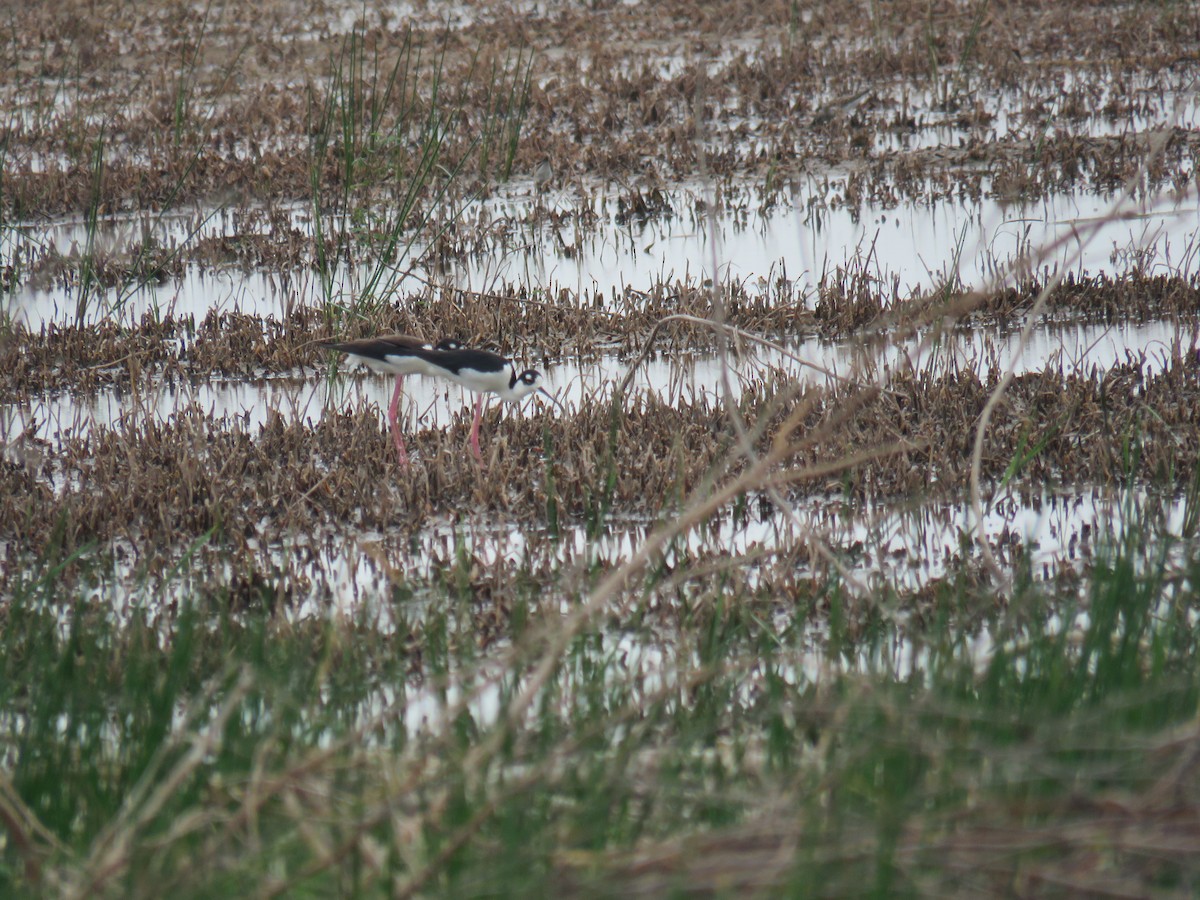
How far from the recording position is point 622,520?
5.50m

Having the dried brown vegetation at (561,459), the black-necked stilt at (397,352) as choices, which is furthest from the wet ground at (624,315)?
the black-necked stilt at (397,352)

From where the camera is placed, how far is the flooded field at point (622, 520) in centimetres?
273

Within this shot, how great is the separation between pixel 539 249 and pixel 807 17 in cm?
966

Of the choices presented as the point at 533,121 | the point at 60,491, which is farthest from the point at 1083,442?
the point at 533,121

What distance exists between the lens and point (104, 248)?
963 cm

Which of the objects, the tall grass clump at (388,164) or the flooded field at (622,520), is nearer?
the flooded field at (622,520)

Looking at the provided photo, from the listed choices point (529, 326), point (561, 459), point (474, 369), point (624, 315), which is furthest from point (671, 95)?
point (474, 369)

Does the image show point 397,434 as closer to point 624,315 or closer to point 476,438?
point 476,438

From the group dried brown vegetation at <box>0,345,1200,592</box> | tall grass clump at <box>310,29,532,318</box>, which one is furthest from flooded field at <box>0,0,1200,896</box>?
tall grass clump at <box>310,29,532,318</box>

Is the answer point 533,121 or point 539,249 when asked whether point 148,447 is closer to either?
point 539,249

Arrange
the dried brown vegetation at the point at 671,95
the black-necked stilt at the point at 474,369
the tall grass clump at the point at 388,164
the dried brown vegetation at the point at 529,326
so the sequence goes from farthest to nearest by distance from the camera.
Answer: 1. the dried brown vegetation at the point at 671,95
2. the dried brown vegetation at the point at 529,326
3. the tall grass clump at the point at 388,164
4. the black-necked stilt at the point at 474,369

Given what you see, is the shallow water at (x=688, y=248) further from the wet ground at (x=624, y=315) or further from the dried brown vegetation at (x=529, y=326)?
the dried brown vegetation at (x=529, y=326)

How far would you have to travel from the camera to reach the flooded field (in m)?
2.73

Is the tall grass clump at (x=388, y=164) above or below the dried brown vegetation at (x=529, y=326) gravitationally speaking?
above
